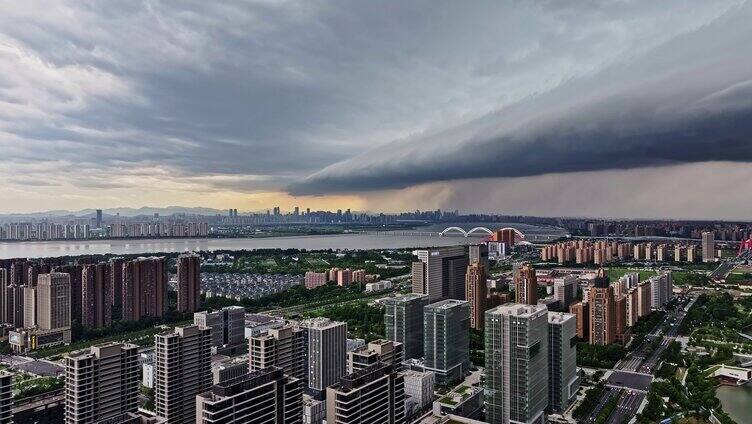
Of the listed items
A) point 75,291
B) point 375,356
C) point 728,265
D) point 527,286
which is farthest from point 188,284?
point 728,265

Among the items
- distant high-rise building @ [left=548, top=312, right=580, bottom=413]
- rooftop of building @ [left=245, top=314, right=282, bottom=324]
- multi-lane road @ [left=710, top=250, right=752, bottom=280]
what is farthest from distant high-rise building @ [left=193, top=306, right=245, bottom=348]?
multi-lane road @ [left=710, top=250, right=752, bottom=280]

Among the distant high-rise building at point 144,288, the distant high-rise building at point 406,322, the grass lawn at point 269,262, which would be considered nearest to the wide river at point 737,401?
the distant high-rise building at point 406,322

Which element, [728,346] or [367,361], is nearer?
[367,361]

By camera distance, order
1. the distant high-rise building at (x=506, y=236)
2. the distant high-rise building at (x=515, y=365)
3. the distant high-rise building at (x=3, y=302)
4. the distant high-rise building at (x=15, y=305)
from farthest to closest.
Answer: the distant high-rise building at (x=506, y=236) < the distant high-rise building at (x=3, y=302) < the distant high-rise building at (x=15, y=305) < the distant high-rise building at (x=515, y=365)

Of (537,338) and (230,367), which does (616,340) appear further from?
(230,367)

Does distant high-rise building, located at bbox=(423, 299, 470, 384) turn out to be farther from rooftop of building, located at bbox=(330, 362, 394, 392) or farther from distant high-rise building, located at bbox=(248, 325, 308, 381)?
rooftop of building, located at bbox=(330, 362, 394, 392)

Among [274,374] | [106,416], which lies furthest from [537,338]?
[106,416]

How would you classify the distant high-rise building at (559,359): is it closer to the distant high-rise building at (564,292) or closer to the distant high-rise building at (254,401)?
the distant high-rise building at (254,401)
